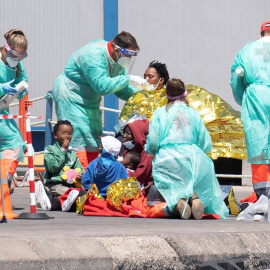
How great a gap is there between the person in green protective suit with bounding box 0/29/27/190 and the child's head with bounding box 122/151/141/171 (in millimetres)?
992

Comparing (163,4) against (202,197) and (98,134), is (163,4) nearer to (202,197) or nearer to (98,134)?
(98,134)

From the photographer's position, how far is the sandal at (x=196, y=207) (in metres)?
8.30

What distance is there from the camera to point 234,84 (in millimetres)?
8852

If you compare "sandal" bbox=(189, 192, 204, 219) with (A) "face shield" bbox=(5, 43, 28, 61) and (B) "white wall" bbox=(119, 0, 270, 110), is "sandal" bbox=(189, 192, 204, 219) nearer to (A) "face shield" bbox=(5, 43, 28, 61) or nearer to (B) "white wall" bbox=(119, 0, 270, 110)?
(A) "face shield" bbox=(5, 43, 28, 61)

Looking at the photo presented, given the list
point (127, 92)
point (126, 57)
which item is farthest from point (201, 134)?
point (127, 92)

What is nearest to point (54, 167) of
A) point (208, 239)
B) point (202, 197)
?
point (202, 197)

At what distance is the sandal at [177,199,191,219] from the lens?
8.23m

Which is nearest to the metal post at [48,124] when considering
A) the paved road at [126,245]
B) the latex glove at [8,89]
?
the latex glove at [8,89]

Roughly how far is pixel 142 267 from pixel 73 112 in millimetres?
4616

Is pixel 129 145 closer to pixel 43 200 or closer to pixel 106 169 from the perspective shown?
pixel 106 169

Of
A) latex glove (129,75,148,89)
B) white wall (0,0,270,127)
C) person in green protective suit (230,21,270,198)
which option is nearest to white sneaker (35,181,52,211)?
latex glove (129,75,148,89)

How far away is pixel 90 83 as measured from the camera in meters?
9.81

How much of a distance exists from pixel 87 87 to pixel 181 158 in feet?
6.31

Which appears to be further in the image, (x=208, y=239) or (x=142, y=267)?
(x=208, y=239)
